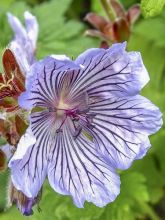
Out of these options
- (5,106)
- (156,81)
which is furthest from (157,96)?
(5,106)

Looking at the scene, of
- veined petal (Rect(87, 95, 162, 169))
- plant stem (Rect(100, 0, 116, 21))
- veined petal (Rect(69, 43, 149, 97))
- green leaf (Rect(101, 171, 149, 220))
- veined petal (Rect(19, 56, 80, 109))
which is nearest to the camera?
veined petal (Rect(19, 56, 80, 109))

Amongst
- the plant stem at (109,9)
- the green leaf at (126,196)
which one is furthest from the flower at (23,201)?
the plant stem at (109,9)

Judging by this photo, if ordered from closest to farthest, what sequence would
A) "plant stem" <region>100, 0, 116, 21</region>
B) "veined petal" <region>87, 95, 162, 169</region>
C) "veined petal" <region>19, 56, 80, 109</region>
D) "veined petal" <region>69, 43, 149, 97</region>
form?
"veined petal" <region>19, 56, 80, 109</region>, "veined petal" <region>69, 43, 149, 97</region>, "veined petal" <region>87, 95, 162, 169</region>, "plant stem" <region>100, 0, 116, 21</region>

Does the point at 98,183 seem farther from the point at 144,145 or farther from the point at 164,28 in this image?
the point at 164,28

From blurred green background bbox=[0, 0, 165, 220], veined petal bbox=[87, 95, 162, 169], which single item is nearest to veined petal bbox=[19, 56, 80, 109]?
veined petal bbox=[87, 95, 162, 169]

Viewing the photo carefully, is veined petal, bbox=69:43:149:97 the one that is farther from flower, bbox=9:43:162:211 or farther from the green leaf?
the green leaf

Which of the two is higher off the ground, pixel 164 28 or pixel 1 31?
pixel 1 31

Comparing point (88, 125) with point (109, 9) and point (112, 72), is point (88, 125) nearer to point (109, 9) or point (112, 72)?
point (112, 72)
